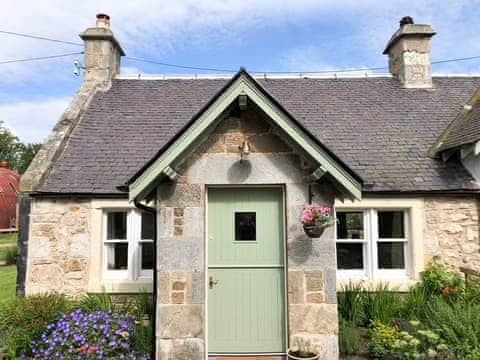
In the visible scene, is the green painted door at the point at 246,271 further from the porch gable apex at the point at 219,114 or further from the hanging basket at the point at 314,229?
the porch gable apex at the point at 219,114

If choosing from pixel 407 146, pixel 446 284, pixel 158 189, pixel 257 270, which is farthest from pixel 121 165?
pixel 446 284

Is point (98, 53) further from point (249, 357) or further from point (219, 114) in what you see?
point (249, 357)

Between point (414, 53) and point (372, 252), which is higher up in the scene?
point (414, 53)

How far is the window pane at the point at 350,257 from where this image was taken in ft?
24.1

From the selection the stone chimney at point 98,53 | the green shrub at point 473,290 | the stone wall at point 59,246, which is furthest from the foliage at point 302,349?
the stone chimney at point 98,53

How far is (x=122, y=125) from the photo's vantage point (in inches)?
344

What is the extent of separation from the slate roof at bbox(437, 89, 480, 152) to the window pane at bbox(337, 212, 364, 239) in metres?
2.46

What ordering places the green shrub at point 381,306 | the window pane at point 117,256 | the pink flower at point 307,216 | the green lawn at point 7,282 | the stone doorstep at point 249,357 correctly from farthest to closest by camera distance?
the green lawn at point 7,282
the window pane at point 117,256
the green shrub at point 381,306
the stone doorstep at point 249,357
the pink flower at point 307,216

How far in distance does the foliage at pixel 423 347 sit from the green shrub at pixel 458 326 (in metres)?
0.20

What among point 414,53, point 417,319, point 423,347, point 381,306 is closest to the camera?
point 423,347

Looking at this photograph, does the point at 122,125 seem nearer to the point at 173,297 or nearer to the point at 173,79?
the point at 173,79

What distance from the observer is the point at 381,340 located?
17.2ft

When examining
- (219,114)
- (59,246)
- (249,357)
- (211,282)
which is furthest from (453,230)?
(59,246)

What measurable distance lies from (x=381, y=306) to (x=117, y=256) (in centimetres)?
534
